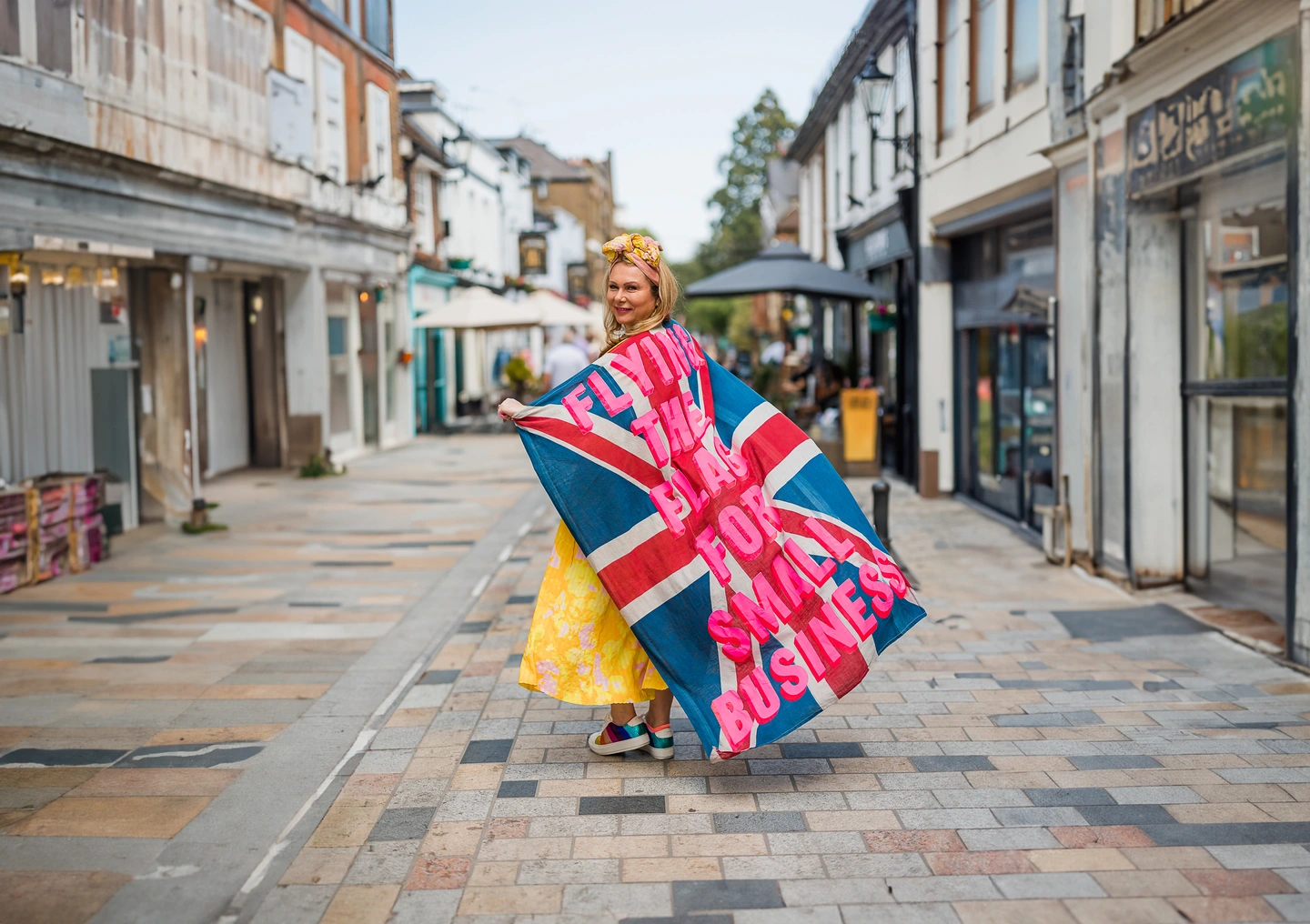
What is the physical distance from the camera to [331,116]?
57.3 feet

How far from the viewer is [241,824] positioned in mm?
4105

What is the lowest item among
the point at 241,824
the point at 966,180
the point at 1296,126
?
the point at 241,824

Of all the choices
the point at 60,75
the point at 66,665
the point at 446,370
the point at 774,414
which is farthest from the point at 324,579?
the point at 446,370

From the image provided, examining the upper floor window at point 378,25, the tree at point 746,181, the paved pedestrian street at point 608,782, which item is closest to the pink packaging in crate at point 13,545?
the paved pedestrian street at point 608,782

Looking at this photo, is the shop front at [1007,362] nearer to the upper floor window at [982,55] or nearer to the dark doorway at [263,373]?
the upper floor window at [982,55]

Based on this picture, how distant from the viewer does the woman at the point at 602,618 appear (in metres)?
4.34

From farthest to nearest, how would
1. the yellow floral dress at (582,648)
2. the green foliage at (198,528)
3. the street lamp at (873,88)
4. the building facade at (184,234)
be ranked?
the street lamp at (873,88) → the green foliage at (198,528) → the building facade at (184,234) → the yellow floral dress at (582,648)

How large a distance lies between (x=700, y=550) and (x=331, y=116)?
593 inches

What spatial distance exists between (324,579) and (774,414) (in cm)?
532

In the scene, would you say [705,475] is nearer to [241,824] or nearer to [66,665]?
[241,824]

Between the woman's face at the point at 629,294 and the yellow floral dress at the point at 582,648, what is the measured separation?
2.79 feet

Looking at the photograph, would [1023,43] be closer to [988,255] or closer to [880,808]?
[988,255]

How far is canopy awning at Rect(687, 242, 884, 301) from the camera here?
1494 cm

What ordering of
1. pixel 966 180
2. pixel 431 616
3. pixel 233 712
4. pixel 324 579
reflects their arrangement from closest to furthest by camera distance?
pixel 233 712
pixel 431 616
pixel 324 579
pixel 966 180
